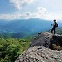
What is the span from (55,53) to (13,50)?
31.7 meters

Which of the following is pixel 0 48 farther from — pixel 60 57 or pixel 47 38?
pixel 60 57

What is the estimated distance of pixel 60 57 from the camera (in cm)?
2128

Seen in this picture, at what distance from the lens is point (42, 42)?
28969 millimetres

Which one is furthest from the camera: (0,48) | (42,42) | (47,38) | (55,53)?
(0,48)

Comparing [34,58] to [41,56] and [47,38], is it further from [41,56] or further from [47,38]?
[47,38]

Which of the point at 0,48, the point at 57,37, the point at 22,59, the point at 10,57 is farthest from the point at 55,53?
the point at 0,48

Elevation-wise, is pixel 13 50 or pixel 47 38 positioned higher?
pixel 47 38

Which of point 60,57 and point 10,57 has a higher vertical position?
point 60,57

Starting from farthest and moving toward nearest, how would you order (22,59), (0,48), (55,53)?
(0,48) < (55,53) < (22,59)

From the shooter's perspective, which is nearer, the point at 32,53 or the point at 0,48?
the point at 32,53

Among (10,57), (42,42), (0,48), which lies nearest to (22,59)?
(42,42)

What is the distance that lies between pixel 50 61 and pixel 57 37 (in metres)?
14.1

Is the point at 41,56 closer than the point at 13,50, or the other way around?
the point at 41,56

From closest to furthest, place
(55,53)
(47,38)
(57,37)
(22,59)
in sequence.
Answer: (22,59) → (55,53) → (47,38) → (57,37)
